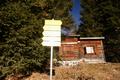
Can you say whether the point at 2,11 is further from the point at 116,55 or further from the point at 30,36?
the point at 116,55

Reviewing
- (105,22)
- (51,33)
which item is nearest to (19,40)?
(51,33)

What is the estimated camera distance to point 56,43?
41.3 ft

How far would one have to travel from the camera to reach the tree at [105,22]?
156 feet

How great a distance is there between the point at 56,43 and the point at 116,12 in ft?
124

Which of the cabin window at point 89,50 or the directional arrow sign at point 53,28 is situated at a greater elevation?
the directional arrow sign at point 53,28

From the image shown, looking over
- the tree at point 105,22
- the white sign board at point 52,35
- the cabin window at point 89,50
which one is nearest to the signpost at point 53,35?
the white sign board at point 52,35

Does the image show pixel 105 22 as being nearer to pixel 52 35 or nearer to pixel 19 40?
pixel 19 40

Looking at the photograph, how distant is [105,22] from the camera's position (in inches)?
2002

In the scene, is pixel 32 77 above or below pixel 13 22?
below

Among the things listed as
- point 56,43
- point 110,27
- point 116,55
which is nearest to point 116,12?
point 110,27

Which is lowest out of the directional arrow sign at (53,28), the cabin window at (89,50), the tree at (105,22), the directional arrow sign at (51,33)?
the cabin window at (89,50)

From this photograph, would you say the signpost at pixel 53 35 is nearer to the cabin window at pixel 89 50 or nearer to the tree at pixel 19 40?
the tree at pixel 19 40

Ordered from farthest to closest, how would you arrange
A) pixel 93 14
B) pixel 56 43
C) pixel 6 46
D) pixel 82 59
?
1. pixel 93 14
2. pixel 82 59
3. pixel 6 46
4. pixel 56 43

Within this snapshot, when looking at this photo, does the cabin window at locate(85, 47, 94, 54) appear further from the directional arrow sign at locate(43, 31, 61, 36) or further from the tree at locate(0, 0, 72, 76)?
the directional arrow sign at locate(43, 31, 61, 36)
